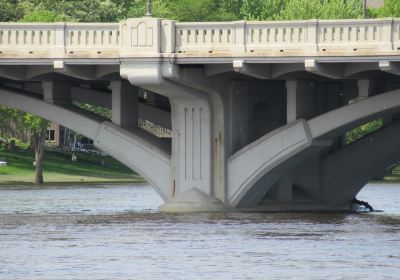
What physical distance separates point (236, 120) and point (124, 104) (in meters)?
4.69

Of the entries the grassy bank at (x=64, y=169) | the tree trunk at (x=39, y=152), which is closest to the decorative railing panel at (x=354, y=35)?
the grassy bank at (x=64, y=169)

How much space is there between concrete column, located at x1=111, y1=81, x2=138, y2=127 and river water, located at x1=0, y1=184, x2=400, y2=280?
3.85 meters

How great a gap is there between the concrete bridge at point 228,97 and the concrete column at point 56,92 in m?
0.04

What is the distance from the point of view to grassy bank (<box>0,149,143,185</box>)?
426 feet

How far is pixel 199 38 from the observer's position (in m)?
71.6

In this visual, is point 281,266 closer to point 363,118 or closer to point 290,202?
point 363,118

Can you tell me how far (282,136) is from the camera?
238 ft

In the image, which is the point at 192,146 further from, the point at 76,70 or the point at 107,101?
the point at 107,101

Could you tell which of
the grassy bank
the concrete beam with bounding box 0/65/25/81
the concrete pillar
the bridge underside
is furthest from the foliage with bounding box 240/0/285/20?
the concrete beam with bounding box 0/65/25/81

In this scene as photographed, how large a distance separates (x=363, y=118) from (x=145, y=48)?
8467 mm

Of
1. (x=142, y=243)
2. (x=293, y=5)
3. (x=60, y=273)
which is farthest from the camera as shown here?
(x=293, y=5)

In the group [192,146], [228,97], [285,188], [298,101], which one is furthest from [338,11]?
[298,101]

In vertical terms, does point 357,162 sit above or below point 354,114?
below

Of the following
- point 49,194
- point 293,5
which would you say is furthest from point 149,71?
→ point 293,5
